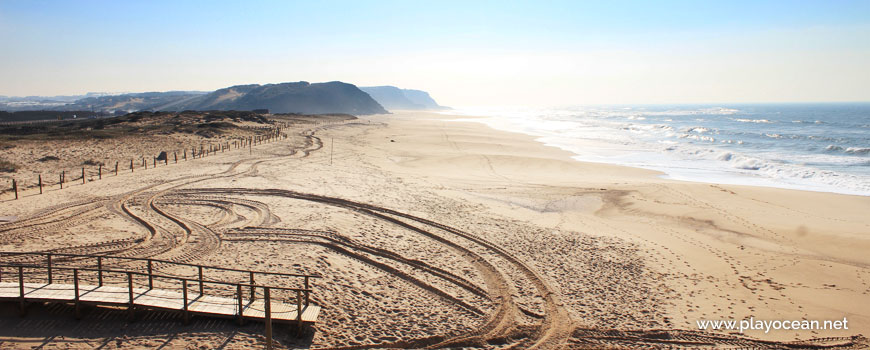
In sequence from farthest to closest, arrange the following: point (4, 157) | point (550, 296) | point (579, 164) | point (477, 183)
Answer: point (579, 164) → point (4, 157) → point (477, 183) → point (550, 296)

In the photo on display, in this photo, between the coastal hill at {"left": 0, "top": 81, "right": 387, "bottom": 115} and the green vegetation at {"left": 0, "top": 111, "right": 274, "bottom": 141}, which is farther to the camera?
the coastal hill at {"left": 0, "top": 81, "right": 387, "bottom": 115}

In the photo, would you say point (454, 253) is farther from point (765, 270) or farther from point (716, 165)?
point (716, 165)

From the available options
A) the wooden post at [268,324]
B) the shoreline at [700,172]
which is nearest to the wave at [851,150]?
the shoreline at [700,172]

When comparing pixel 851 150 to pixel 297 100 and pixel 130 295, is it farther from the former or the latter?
pixel 297 100

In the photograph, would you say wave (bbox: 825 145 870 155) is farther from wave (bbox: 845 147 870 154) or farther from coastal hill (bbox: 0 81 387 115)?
coastal hill (bbox: 0 81 387 115)

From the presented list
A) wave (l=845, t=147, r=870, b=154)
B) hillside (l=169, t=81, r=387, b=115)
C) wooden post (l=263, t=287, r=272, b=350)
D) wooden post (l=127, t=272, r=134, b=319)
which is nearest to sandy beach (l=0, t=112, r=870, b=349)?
wooden post (l=127, t=272, r=134, b=319)

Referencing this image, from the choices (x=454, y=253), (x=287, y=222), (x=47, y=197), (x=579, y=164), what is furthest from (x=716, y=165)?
(x=47, y=197)

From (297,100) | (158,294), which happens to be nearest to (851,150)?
(158,294)

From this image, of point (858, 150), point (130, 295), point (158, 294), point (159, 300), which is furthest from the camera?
point (858, 150)
